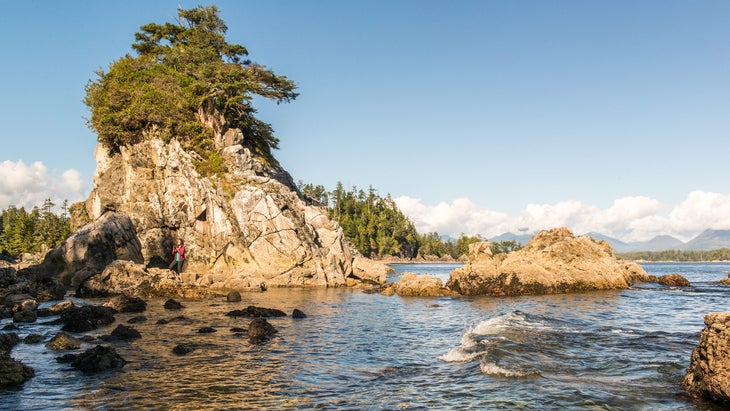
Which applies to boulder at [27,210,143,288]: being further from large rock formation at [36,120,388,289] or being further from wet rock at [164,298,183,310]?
wet rock at [164,298,183,310]

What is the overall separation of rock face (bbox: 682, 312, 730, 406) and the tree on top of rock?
45.9 meters

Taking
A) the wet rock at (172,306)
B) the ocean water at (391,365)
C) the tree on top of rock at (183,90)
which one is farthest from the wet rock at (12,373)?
the tree on top of rock at (183,90)

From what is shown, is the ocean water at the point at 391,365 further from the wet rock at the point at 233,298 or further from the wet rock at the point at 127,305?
the wet rock at the point at 233,298

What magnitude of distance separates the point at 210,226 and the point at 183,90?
16.3 meters

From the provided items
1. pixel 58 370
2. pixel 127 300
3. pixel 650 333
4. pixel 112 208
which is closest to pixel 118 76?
pixel 112 208

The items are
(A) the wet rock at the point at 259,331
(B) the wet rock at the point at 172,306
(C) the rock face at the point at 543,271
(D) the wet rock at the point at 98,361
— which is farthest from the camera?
(C) the rock face at the point at 543,271

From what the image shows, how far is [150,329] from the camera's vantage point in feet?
66.3

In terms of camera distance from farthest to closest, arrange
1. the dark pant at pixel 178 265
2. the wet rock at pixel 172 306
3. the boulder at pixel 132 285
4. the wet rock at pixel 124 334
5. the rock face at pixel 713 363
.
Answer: the dark pant at pixel 178 265 < the boulder at pixel 132 285 < the wet rock at pixel 172 306 < the wet rock at pixel 124 334 < the rock face at pixel 713 363

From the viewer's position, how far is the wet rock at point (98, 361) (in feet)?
44.0

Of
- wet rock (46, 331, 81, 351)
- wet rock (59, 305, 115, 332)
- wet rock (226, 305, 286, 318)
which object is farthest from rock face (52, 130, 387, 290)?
wet rock (46, 331, 81, 351)

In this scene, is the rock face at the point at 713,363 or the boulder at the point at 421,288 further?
the boulder at the point at 421,288

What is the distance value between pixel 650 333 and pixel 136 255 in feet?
131

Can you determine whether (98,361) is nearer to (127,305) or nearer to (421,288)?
(127,305)

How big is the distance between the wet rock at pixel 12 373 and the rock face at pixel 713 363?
54.9 ft
